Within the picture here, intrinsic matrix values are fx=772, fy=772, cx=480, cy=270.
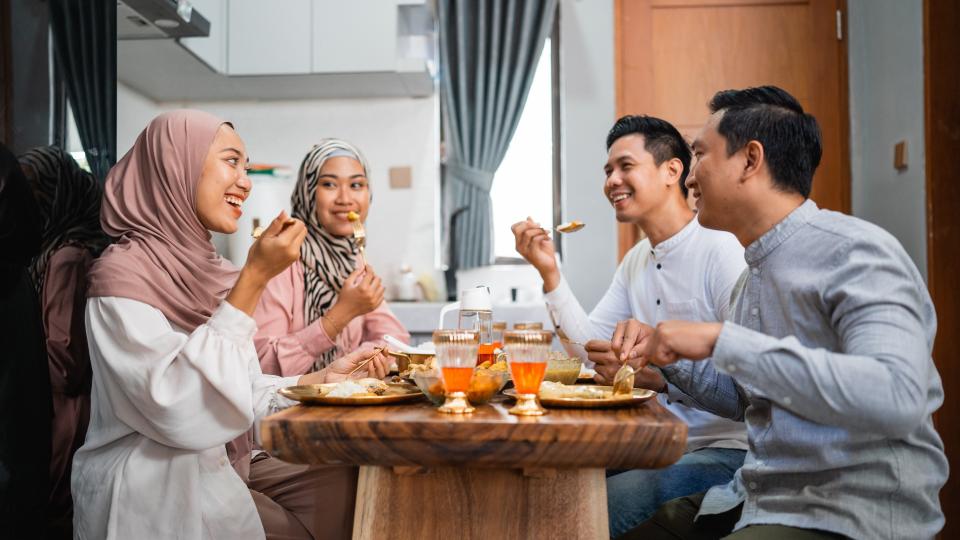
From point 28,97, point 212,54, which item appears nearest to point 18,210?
point 28,97

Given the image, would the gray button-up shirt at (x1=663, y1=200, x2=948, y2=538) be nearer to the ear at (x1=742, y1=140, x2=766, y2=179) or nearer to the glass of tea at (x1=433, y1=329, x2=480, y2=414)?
the ear at (x1=742, y1=140, x2=766, y2=179)

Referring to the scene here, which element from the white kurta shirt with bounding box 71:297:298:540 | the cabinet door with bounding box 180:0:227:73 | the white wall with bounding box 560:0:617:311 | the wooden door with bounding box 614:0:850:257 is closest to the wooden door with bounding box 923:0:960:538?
the wooden door with bounding box 614:0:850:257

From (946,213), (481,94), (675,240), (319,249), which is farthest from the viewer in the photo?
(481,94)

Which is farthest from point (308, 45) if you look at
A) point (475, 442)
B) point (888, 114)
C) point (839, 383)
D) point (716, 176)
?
point (839, 383)

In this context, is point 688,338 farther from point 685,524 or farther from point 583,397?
point 685,524

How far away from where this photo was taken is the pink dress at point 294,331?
2.16m

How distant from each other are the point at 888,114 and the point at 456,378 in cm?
278

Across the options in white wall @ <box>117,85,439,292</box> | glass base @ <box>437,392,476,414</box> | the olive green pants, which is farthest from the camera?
white wall @ <box>117,85,439,292</box>

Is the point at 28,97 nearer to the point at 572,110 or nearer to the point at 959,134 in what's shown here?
the point at 572,110

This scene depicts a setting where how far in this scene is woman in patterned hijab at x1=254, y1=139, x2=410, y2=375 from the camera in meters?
2.15

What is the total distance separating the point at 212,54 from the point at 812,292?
3.04 m

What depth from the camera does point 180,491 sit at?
4.76 feet

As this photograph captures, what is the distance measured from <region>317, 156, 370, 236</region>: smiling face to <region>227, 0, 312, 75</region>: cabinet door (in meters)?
1.28

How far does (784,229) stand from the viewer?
1.39 m
